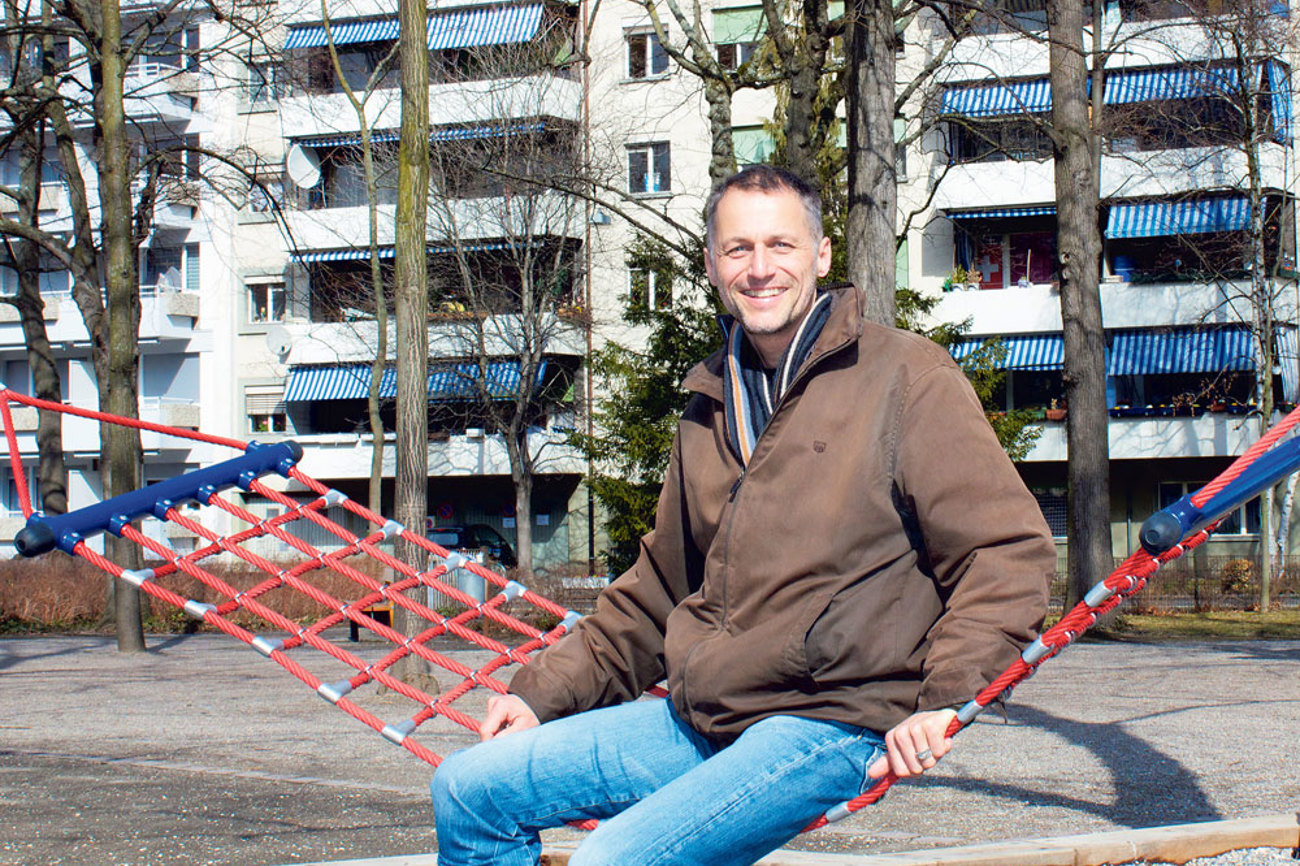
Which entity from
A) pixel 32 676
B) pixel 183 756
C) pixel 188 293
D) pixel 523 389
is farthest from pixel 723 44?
pixel 183 756

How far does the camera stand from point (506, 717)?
3.28 m

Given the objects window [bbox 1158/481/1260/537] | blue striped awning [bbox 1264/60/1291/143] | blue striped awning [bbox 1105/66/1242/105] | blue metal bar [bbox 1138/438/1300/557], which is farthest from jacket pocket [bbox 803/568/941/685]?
window [bbox 1158/481/1260/537]

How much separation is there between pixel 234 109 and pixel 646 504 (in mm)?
26255

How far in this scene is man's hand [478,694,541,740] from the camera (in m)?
3.24

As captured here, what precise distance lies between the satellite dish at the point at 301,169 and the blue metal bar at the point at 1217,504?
38.7 m

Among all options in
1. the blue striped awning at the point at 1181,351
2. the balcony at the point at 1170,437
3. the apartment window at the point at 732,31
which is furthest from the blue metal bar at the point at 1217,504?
the apartment window at the point at 732,31

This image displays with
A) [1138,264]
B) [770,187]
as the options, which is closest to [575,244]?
[1138,264]

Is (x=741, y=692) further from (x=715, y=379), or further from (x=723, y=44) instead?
(x=723, y=44)

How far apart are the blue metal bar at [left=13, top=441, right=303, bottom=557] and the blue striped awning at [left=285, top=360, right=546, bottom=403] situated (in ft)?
99.3

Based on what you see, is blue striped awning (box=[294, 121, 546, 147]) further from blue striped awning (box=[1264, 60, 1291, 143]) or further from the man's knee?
the man's knee

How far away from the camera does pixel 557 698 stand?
3369 mm

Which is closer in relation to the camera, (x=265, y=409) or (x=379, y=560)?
(x=379, y=560)

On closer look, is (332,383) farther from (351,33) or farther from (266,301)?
(351,33)

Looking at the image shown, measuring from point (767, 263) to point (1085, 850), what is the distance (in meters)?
2.51
